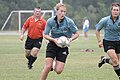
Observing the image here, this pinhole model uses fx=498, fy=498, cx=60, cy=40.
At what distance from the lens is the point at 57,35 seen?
11.8 meters

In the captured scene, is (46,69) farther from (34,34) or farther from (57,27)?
(34,34)

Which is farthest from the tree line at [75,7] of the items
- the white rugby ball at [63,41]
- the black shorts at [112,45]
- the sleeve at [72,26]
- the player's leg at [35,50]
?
the white rugby ball at [63,41]

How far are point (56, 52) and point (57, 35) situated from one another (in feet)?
1.33

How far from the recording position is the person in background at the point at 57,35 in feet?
37.9

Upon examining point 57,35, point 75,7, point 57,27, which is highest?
point 75,7

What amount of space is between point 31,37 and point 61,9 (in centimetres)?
586

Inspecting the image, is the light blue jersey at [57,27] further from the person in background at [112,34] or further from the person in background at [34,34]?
the person in background at [34,34]

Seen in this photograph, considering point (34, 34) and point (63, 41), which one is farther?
point (34, 34)

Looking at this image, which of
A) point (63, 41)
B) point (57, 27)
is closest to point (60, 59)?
point (63, 41)

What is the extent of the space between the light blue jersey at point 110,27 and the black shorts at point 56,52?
1705 mm

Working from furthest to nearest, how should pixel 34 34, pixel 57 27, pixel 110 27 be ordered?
1. pixel 34 34
2. pixel 110 27
3. pixel 57 27

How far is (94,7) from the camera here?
266ft

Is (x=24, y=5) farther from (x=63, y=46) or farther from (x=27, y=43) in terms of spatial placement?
(x=63, y=46)

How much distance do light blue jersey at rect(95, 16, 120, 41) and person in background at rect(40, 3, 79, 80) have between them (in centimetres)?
141
